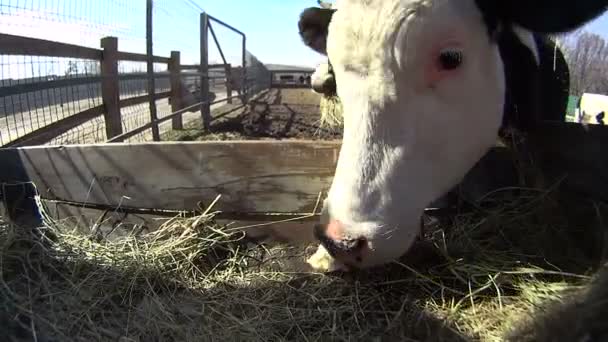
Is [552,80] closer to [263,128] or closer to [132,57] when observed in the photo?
[132,57]

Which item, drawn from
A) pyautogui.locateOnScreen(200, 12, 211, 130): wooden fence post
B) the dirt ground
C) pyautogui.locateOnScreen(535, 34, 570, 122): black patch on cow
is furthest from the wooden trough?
pyautogui.locateOnScreen(200, 12, 211, 130): wooden fence post

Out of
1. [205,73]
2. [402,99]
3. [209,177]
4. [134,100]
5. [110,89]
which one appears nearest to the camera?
[402,99]

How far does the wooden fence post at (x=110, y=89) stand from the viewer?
5.65 metres

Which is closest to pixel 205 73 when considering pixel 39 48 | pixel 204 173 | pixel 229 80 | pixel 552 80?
pixel 229 80

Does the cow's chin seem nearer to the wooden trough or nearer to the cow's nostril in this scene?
the cow's nostril

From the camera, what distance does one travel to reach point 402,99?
2.04m

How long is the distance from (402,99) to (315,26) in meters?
1.28

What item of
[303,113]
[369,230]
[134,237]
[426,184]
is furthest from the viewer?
[303,113]

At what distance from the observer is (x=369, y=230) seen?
1.89 m

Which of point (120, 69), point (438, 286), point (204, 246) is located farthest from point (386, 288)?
point (120, 69)

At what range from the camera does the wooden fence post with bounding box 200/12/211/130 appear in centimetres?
1005

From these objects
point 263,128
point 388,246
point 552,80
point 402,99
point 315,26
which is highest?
point 315,26

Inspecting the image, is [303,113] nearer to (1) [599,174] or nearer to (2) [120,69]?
(2) [120,69]

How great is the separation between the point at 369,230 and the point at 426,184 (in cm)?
43
